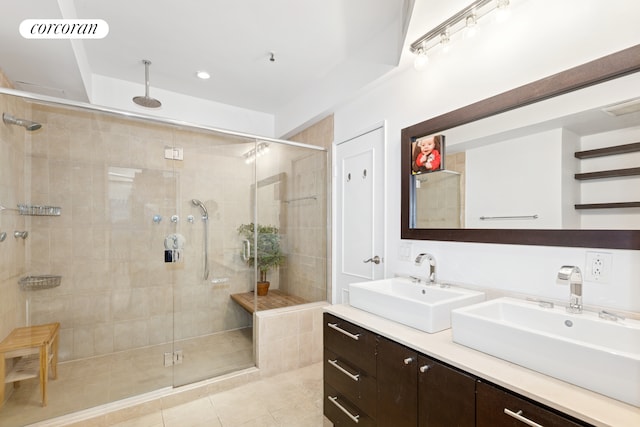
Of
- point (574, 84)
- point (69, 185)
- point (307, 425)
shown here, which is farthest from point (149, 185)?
point (574, 84)

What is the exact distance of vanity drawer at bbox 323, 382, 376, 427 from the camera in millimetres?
1544

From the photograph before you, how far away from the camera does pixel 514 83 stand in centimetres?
151

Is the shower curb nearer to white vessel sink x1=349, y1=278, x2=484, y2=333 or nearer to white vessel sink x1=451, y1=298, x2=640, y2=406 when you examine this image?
white vessel sink x1=349, y1=278, x2=484, y2=333

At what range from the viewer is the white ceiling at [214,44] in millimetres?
1927

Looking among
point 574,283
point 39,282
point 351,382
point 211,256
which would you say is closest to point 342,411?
point 351,382

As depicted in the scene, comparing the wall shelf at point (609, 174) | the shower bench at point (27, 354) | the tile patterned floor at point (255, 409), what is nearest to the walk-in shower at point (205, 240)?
the tile patterned floor at point (255, 409)

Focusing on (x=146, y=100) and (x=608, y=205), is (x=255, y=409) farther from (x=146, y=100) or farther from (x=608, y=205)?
(x=146, y=100)

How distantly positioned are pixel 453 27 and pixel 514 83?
0.48 m

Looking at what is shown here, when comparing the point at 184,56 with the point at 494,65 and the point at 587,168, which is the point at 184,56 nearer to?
Answer: the point at 494,65

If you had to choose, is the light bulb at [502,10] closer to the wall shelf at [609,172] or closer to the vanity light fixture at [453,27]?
the vanity light fixture at [453,27]

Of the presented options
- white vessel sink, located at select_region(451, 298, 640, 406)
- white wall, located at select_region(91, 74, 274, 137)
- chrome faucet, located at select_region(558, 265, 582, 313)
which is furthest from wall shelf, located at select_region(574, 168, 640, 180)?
white wall, located at select_region(91, 74, 274, 137)

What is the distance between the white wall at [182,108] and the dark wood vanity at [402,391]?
2484 millimetres

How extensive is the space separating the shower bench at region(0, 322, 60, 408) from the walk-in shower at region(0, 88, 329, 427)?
0.17ft

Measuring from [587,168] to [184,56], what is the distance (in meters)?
2.91
